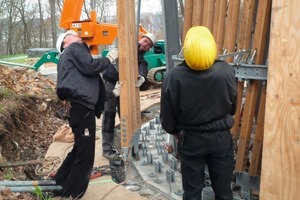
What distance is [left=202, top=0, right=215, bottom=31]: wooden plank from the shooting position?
157 inches

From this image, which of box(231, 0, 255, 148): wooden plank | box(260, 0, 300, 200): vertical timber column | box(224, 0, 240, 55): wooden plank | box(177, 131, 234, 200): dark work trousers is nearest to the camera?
box(260, 0, 300, 200): vertical timber column

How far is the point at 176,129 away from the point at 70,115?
149 cm

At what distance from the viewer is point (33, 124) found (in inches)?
291

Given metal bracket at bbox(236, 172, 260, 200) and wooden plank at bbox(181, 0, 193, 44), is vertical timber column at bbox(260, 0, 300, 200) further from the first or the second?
wooden plank at bbox(181, 0, 193, 44)

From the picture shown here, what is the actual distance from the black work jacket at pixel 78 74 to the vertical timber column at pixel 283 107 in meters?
2.32

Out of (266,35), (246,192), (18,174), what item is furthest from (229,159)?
(18,174)

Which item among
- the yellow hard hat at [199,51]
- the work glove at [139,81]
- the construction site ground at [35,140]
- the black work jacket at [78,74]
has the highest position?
the yellow hard hat at [199,51]

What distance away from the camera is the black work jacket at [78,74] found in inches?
157

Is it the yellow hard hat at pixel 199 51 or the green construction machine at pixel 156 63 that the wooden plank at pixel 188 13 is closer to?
the yellow hard hat at pixel 199 51

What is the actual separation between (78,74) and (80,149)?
2.87 feet

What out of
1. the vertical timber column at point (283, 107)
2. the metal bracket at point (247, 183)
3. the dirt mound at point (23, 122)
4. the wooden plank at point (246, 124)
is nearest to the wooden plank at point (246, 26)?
the wooden plank at point (246, 124)

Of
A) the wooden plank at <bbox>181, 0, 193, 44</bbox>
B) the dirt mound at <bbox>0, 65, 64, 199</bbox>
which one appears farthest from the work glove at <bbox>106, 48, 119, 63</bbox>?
the dirt mound at <bbox>0, 65, 64, 199</bbox>

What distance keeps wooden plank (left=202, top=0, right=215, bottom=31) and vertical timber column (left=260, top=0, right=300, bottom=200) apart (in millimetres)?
1918

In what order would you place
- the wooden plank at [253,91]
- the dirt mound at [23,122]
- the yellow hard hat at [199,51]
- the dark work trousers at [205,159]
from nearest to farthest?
the yellow hard hat at [199,51], the dark work trousers at [205,159], the wooden plank at [253,91], the dirt mound at [23,122]
